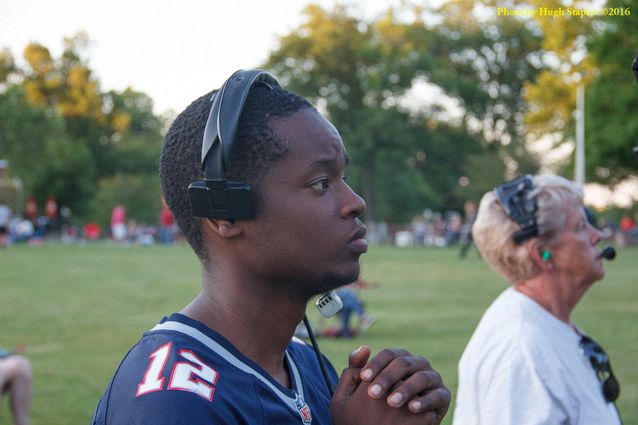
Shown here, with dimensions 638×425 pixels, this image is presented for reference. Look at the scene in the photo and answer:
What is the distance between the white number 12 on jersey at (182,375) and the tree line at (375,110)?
198 ft

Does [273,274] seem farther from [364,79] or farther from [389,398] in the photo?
[364,79]

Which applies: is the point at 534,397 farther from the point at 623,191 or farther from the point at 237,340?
the point at 623,191

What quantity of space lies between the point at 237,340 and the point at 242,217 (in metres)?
0.31

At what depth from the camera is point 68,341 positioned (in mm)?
11953

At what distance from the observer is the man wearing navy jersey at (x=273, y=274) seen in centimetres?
205

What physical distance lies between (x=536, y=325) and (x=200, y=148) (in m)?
2.15

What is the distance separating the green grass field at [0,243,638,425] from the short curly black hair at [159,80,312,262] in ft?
19.0

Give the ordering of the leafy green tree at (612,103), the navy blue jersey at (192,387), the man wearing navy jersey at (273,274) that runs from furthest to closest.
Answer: the leafy green tree at (612,103) → the man wearing navy jersey at (273,274) → the navy blue jersey at (192,387)

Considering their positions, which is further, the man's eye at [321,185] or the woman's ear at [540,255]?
the woman's ear at [540,255]

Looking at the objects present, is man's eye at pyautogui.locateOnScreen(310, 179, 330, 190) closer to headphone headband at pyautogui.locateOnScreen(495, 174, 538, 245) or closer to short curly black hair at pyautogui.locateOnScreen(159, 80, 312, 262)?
short curly black hair at pyautogui.locateOnScreen(159, 80, 312, 262)

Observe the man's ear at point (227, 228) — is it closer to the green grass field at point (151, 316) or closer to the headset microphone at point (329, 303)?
the headset microphone at point (329, 303)

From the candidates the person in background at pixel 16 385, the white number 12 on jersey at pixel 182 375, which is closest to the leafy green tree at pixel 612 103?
the person in background at pixel 16 385

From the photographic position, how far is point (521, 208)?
414 cm

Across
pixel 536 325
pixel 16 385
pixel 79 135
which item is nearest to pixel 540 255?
pixel 536 325
